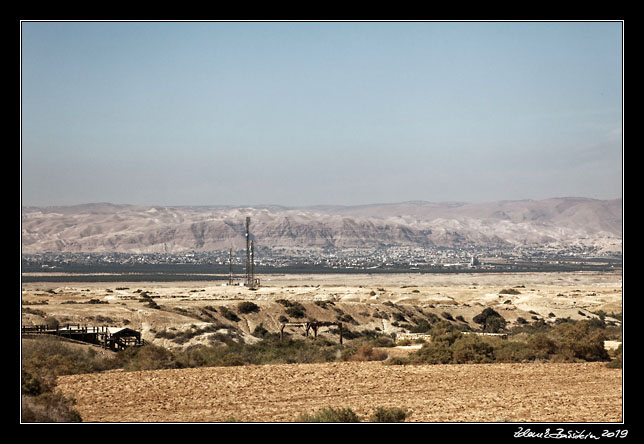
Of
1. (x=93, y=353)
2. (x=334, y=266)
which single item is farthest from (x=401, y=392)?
(x=334, y=266)

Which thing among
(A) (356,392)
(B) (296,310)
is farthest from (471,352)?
(B) (296,310)

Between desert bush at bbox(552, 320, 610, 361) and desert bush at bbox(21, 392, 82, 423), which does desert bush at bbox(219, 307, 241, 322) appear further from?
desert bush at bbox(21, 392, 82, 423)

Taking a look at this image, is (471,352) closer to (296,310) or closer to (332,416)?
(332,416)

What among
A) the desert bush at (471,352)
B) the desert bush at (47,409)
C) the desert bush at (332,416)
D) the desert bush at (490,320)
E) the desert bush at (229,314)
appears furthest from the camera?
the desert bush at (490,320)

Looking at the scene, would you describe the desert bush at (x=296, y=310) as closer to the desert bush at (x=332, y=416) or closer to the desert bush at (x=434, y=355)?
the desert bush at (x=434, y=355)

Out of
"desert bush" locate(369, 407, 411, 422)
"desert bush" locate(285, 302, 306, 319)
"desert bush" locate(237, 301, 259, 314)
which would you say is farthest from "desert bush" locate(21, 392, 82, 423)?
"desert bush" locate(285, 302, 306, 319)

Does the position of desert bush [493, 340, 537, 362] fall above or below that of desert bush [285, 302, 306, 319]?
above

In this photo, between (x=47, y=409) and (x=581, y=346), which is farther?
(x=581, y=346)

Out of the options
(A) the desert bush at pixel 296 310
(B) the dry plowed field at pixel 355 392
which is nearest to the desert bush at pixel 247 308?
(A) the desert bush at pixel 296 310

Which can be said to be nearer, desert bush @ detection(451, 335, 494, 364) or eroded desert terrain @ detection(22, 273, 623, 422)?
eroded desert terrain @ detection(22, 273, 623, 422)
